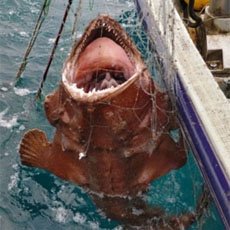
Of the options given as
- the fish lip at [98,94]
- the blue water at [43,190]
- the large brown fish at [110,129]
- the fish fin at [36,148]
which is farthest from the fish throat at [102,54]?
the fish fin at [36,148]

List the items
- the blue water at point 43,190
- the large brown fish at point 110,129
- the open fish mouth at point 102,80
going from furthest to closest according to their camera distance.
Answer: the blue water at point 43,190
the open fish mouth at point 102,80
the large brown fish at point 110,129

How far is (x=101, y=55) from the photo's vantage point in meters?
3.42

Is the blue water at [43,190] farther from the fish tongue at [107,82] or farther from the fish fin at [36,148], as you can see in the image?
the fish fin at [36,148]

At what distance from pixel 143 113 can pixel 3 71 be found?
3336 mm

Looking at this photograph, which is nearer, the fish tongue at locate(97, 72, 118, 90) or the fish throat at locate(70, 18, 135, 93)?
the fish throat at locate(70, 18, 135, 93)

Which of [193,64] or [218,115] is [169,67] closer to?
[193,64]

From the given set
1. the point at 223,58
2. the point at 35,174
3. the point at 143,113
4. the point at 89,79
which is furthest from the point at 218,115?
the point at 35,174

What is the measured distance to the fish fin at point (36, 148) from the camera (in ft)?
11.9

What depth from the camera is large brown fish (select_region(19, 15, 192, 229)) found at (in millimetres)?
2990

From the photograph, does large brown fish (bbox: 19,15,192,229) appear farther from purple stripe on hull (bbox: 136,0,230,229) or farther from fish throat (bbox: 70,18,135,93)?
purple stripe on hull (bbox: 136,0,230,229)

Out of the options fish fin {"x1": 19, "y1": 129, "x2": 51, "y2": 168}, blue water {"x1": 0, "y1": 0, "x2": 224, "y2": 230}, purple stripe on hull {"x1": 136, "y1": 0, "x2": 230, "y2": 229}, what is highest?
purple stripe on hull {"x1": 136, "y1": 0, "x2": 230, "y2": 229}

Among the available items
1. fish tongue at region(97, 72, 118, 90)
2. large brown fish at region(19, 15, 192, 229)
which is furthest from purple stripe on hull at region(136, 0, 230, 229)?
fish tongue at region(97, 72, 118, 90)

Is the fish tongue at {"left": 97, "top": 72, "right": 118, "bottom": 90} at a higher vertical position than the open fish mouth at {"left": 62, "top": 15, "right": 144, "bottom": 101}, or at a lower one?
lower

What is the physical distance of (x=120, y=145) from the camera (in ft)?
10.3
